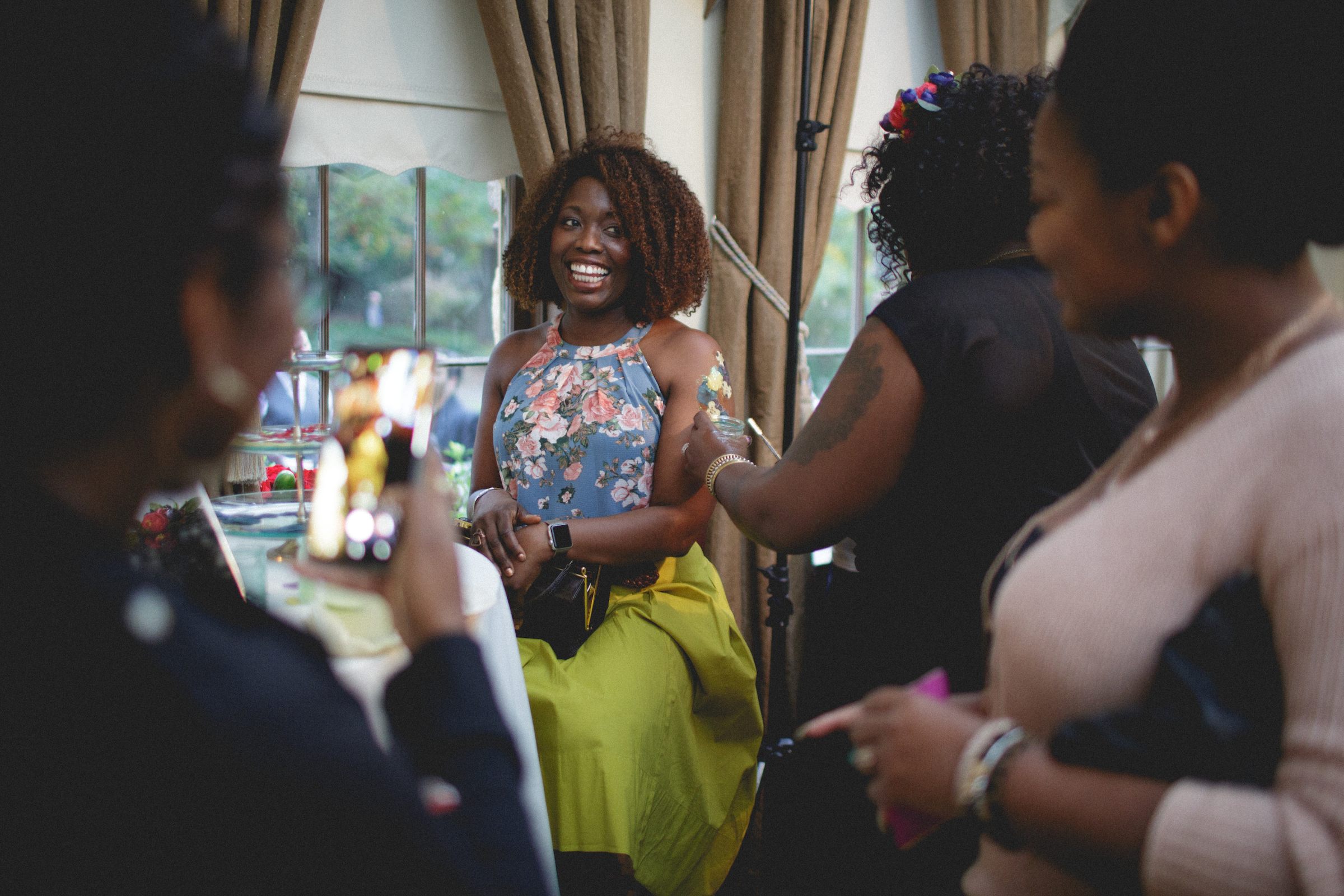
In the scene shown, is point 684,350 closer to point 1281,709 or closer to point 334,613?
point 334,613

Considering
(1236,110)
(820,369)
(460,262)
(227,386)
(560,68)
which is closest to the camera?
(227,386)

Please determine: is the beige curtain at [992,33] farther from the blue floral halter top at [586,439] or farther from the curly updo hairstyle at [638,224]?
the blue floral halter top at [586,439]

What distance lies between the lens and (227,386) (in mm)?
601

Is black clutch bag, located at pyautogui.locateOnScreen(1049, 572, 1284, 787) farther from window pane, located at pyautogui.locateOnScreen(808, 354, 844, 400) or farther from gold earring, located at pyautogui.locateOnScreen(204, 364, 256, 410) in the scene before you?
window pane, located at pyautogui.locateOnScreen(808, 354, 844, 400)

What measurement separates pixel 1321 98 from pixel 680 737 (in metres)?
1.77

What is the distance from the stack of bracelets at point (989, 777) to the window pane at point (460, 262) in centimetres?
264

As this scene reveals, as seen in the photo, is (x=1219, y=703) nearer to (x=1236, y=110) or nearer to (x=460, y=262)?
(x=1236, y=110)

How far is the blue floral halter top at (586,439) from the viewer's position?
91.0 inches

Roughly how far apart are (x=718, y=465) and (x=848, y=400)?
405 mm

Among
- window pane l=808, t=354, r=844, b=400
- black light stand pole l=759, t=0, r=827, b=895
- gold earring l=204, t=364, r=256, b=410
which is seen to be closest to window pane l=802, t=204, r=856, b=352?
window pane l=808, t=354, r=844, b=400

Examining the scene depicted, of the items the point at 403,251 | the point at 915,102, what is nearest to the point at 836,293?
the point at 403,251

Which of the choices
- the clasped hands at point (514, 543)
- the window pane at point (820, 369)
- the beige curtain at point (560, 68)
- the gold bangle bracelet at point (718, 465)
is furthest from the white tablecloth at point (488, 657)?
the window pane at point (820, 369)

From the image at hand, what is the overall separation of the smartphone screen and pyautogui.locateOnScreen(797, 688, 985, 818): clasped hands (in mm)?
471

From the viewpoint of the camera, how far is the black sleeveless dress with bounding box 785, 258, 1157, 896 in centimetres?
128
